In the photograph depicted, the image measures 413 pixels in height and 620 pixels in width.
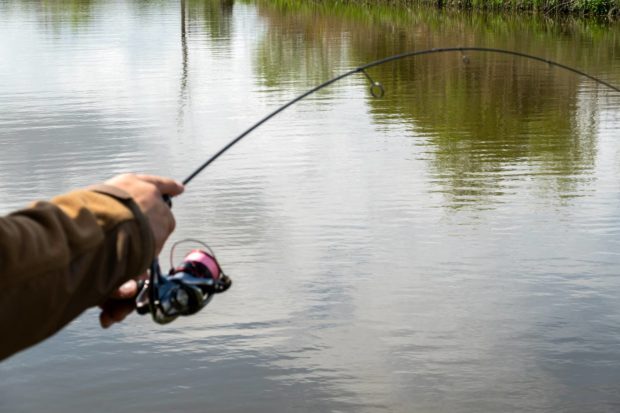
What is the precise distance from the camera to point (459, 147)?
1240 centimetres

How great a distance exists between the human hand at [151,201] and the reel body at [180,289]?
298 mm

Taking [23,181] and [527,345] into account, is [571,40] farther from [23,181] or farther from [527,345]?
[527,345]

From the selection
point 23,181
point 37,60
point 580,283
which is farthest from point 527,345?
point 37,60

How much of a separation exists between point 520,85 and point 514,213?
345 inches

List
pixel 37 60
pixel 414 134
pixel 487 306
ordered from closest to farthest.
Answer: pixel 487 306
pixel 414 134
pixel 37 60

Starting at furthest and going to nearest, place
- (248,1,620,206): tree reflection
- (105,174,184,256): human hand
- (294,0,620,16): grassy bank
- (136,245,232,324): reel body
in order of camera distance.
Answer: (294,0,620,16): grassy bank < (248,1,620,206): tree reflection < (136,245,232,324): reel body < (105,174,184,256): human hand

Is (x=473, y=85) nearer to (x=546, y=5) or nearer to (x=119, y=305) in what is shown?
(x=546, y=5)

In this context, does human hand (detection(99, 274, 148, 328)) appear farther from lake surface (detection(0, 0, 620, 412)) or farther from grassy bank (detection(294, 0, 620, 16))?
grassy bank (detection(294, 0, 620, 16))

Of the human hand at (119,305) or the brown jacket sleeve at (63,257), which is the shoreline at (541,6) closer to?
the human hand at (119,305)

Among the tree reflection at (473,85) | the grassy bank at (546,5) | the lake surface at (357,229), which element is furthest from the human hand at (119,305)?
the grassy bank at (546,5)

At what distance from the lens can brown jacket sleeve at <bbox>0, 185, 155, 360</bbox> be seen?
1.56m

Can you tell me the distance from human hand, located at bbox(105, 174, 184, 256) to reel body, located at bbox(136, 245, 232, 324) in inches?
11.7

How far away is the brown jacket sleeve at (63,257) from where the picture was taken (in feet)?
5.12

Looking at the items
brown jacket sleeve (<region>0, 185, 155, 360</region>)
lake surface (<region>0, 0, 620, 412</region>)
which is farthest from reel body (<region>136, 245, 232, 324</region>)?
lake surface (<region>0, 0, 620, 412</region>)
